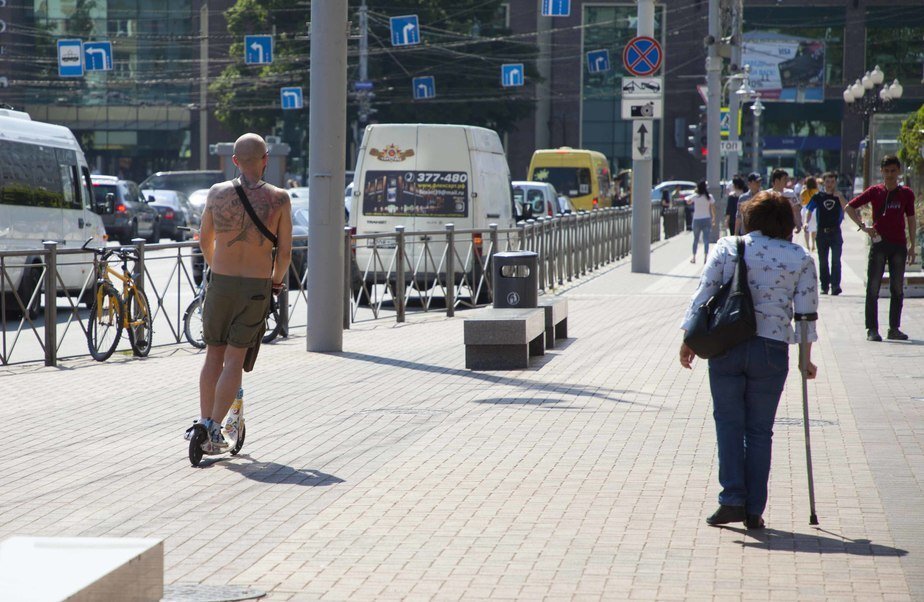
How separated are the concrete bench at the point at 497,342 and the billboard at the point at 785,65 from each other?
62862 millimetres

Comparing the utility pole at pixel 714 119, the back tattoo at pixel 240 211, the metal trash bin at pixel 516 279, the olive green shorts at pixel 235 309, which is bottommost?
the metal trash bin at pixel 516 279

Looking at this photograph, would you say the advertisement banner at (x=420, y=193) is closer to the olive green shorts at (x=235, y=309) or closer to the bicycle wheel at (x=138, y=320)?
the bicycle wheel at (x=138, y=320)

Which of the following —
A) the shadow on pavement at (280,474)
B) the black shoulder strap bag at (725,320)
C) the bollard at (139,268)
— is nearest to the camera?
the black shoulder strap bag at (725,320)

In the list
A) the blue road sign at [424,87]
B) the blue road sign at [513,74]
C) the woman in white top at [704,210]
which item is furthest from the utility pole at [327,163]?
the blue road sign at [424,87]

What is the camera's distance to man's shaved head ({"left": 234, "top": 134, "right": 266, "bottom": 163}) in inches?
309

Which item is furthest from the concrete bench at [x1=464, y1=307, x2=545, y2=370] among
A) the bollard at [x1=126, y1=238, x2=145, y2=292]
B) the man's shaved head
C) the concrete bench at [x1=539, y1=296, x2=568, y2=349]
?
the man's shaved head

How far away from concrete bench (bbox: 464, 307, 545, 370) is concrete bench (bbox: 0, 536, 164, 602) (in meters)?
7.39

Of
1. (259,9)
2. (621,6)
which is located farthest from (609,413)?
(621,6)

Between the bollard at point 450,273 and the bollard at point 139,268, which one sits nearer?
the bollard at point 139,268

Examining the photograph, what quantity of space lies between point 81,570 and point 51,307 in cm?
898

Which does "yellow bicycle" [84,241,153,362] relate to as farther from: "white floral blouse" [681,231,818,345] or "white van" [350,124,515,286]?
"white floral blouse" [681,231,818,345]

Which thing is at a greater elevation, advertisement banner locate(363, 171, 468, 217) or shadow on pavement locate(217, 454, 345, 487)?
advertisement banner locate(363, 171, 468, 217)

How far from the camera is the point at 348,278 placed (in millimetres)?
16359

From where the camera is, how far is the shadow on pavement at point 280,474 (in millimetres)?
7379
